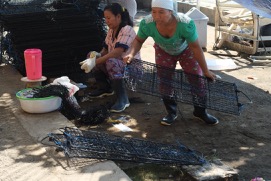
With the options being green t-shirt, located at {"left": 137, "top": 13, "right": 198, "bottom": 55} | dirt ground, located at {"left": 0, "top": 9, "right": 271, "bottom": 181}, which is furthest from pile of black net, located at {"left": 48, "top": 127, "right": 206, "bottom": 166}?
green t-shirt, located at {"left": 137, "top": 13, "right": 198, "bottom": 55}

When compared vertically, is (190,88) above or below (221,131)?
above

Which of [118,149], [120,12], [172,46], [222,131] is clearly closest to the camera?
[118,149]

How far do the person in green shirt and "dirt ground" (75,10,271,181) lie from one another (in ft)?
0.61

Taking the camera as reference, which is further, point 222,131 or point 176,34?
point 222,131

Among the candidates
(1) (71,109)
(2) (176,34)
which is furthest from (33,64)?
(2) (176,34)

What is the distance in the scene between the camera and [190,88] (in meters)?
4.66

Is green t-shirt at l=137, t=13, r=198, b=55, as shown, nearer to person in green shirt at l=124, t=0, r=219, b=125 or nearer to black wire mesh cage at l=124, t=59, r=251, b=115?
person in green shirt at l=124, t=0, r=219, b=125

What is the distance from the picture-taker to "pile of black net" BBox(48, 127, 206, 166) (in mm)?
3619

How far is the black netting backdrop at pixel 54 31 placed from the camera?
20.5 feet

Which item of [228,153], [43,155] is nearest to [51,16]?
[43,155]

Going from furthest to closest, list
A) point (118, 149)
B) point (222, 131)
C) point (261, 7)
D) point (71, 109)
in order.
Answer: point (71, 109)
point (222, 131)
point (261, 7)
point (118, 149)

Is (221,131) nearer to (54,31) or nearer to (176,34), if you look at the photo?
(176,34)

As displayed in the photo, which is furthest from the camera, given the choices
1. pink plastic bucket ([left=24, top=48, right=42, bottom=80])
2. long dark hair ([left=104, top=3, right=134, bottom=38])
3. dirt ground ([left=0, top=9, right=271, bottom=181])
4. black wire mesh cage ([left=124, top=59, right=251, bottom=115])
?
pink plastic bucket ([left=24, top=48, right=42, bottom=80])

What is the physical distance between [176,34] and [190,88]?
63 cm
